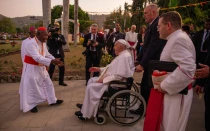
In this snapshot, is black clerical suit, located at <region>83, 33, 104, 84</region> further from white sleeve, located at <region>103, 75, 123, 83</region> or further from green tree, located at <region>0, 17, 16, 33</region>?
green tree, located at <region>0, 17, 16, 33</region>

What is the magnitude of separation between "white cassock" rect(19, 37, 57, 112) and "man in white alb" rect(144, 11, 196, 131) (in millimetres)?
2669

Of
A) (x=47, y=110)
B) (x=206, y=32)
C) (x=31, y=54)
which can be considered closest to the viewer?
(x=31, y=54)

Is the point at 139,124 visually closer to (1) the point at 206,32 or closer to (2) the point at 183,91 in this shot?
(2) the point at 183,91

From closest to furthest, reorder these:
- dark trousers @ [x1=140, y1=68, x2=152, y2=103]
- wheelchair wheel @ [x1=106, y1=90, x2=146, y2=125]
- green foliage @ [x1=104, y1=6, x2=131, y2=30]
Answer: wheelchair wheel @ [x1=106, y1=90, x2=146, y2=125]
dark trousers @ [x1=140, y1=68, x2=152, y2=103]
green foliage @ [x1=104, y1=6, x2=131, y2=30]

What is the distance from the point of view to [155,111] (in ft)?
7.40

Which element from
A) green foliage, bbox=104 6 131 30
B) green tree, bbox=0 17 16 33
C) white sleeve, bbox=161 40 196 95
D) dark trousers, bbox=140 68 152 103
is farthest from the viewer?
green tree, bbox=0 17 16 33

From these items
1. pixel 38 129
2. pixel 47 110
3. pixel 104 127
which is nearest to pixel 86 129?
pixel 104 127

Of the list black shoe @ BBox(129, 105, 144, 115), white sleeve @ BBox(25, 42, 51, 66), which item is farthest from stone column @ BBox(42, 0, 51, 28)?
black shoe @ BBox(129, 105, 144, 115)

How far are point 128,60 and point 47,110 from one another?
7.06ft


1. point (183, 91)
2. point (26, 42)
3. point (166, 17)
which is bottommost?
point (183, 91)

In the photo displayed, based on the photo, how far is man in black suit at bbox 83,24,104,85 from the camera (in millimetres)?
6207

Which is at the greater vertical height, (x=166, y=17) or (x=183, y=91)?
(x=166, y=17)

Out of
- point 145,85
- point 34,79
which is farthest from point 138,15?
point 34,79

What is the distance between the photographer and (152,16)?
12.3 feet
